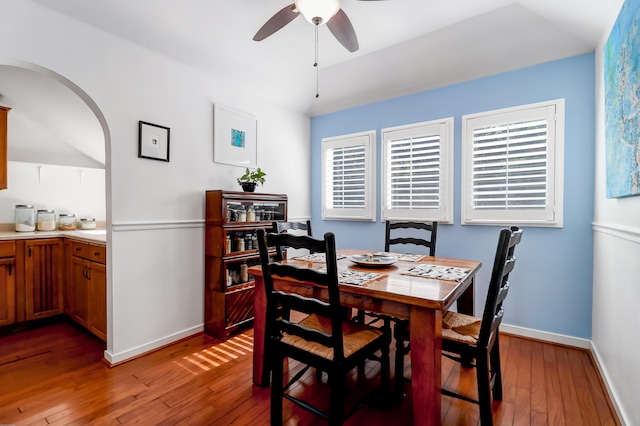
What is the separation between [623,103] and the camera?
1646 mm

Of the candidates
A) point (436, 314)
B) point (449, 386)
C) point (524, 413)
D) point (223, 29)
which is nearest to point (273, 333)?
point (436, 314)

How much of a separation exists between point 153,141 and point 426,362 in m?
2.53

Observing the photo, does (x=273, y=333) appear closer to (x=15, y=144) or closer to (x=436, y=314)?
(x=436, y=314)

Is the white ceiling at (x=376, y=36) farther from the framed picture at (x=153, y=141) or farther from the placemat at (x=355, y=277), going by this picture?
the placemat at (x=355, y=277)

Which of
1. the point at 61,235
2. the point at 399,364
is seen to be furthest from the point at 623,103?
the point at 61,235

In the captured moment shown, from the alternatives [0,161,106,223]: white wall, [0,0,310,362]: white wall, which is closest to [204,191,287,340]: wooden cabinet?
[0,0,310,362]: white wall

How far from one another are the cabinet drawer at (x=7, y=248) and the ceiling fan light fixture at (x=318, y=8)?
3.19m

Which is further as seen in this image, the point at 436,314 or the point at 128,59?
the point at 128,59

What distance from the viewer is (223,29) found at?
2.58 m

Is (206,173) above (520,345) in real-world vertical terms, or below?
above

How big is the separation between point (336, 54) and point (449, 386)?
3087 millimetres

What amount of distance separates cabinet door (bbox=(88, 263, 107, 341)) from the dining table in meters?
1.47

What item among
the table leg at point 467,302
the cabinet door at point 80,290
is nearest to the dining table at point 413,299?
the table leg at point 467,302

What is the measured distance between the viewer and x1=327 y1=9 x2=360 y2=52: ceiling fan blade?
6.39 feet
